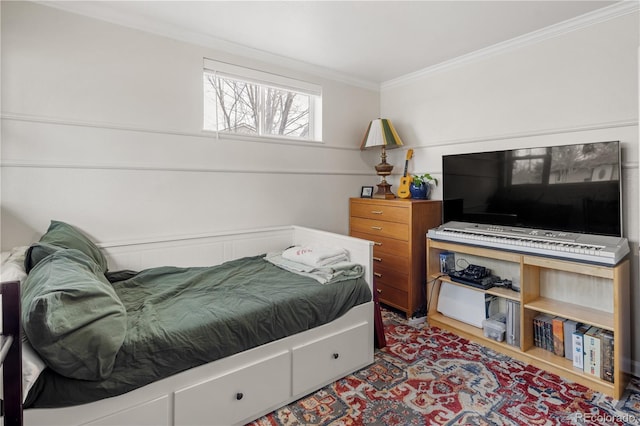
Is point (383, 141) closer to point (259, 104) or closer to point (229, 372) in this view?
point (259, 104)

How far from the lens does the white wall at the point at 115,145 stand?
1982 millimetres

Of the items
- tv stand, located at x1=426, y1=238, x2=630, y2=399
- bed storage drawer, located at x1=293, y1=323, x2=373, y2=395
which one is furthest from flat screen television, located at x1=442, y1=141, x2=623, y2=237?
bed storage drawer, located at x1=293, y1=323, x2=373, y2=395

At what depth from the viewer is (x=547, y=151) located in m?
2.30

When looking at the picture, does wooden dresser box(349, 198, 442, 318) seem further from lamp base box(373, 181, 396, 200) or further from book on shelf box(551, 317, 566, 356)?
book on shelf box(551, 317, 566, 356)

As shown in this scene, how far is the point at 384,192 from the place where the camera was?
3.52m

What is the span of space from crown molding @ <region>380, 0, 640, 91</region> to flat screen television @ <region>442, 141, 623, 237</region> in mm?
875

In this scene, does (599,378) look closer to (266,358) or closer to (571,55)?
(266,358)

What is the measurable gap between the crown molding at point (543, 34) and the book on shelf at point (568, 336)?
204cm

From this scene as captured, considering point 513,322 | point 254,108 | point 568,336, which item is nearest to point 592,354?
point 568,336

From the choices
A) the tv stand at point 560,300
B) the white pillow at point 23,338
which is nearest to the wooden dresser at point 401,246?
the tv stand at point 560,300

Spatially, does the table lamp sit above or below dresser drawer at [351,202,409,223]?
above

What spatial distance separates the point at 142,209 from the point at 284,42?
1.72m

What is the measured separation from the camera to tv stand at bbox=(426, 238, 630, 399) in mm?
1874

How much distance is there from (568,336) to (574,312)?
16 cm
